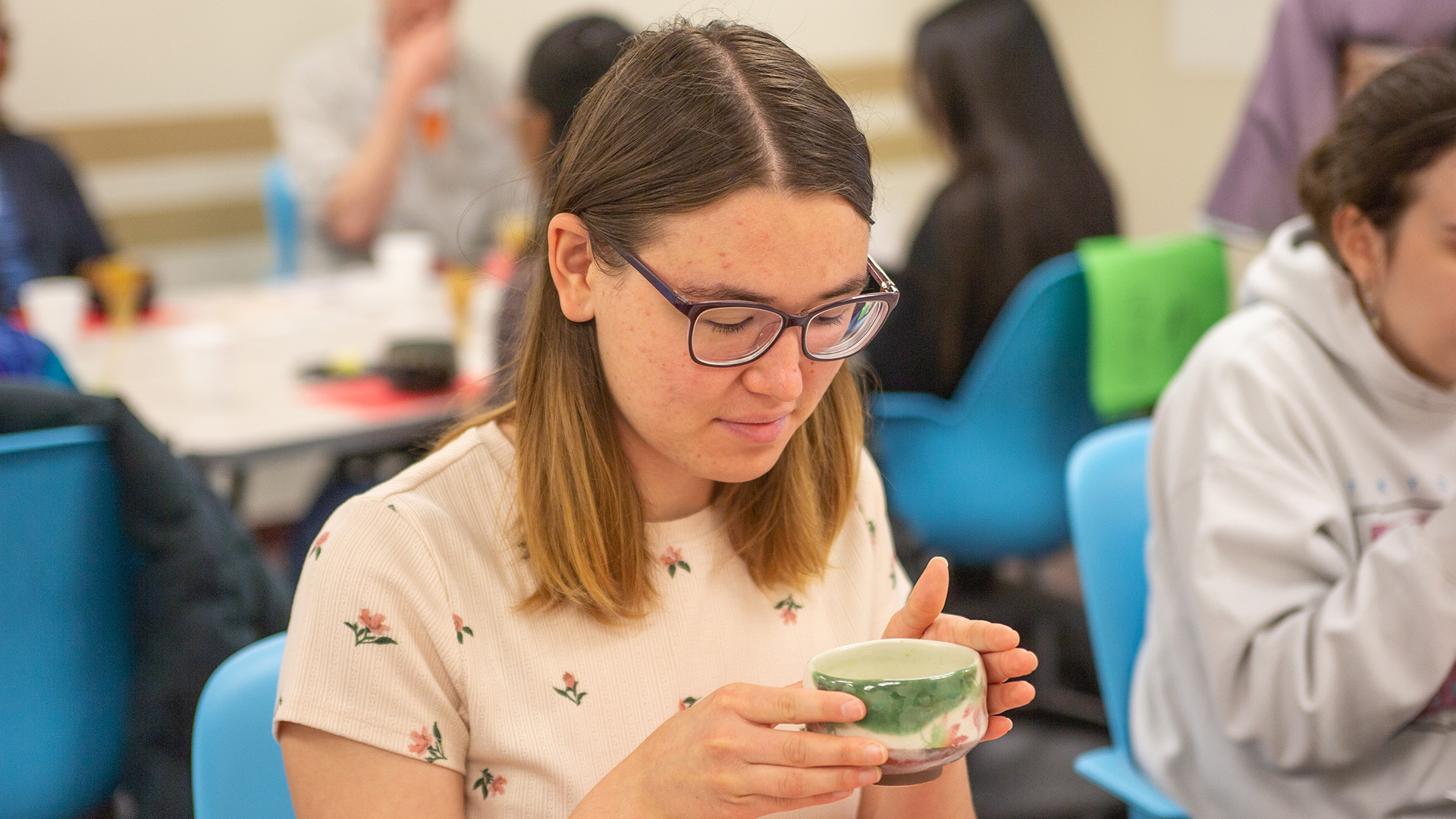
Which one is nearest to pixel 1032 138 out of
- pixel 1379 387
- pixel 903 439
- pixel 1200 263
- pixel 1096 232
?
pixel 1096 232

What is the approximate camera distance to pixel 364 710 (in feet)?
3.21

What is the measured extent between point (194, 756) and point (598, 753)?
345 mm

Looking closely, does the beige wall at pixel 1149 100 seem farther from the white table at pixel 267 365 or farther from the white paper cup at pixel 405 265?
the white table at pixel 267 365

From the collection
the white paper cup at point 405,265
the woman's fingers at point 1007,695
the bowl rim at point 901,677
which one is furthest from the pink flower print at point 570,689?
the white paper cup at point 405,265

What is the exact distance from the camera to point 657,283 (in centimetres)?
97

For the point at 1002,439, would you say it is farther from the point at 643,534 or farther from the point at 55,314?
the point at 55,314

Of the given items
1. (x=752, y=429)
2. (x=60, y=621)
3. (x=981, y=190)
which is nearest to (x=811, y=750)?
(x=752, y=429)

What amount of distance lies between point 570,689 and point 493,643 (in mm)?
75

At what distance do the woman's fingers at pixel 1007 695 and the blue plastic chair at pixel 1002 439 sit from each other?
163 centimetres

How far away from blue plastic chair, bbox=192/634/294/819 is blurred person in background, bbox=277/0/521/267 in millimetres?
2675

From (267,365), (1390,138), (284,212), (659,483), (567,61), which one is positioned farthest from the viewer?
(284,212)

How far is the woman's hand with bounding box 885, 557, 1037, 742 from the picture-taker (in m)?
0.94

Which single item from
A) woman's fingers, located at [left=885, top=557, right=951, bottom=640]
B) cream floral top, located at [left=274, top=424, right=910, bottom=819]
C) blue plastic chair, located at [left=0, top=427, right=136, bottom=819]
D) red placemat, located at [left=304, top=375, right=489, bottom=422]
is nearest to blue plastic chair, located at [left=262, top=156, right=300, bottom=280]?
red placemat, located at [left=304, top=375, right=489, bottom=422]

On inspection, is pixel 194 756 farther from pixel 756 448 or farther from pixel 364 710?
pixel 756 448
